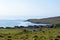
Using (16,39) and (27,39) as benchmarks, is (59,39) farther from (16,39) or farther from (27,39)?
(16,39)

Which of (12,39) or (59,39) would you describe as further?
(12,39)

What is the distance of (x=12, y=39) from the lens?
1179 inches

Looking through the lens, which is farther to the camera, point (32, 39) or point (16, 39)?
point (16, 39)

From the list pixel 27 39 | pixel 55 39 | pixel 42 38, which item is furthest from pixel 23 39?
pixel 55 39

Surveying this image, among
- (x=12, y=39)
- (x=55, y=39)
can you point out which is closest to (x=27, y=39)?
(x=12, y=39)

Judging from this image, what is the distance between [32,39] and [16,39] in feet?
11.1

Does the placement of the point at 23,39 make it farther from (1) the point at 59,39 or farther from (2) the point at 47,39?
(1) the point at 59,39

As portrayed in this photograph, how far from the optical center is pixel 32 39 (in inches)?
1112

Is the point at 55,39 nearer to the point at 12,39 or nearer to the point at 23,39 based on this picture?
the point at 23,39

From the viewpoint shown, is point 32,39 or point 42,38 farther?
point 42,38

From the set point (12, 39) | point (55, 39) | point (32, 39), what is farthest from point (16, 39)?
point (55, 39)

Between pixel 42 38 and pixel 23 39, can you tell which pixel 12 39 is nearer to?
pixel 23 39

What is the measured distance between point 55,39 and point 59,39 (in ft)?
1.96

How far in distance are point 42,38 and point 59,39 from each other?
3.89 meters
